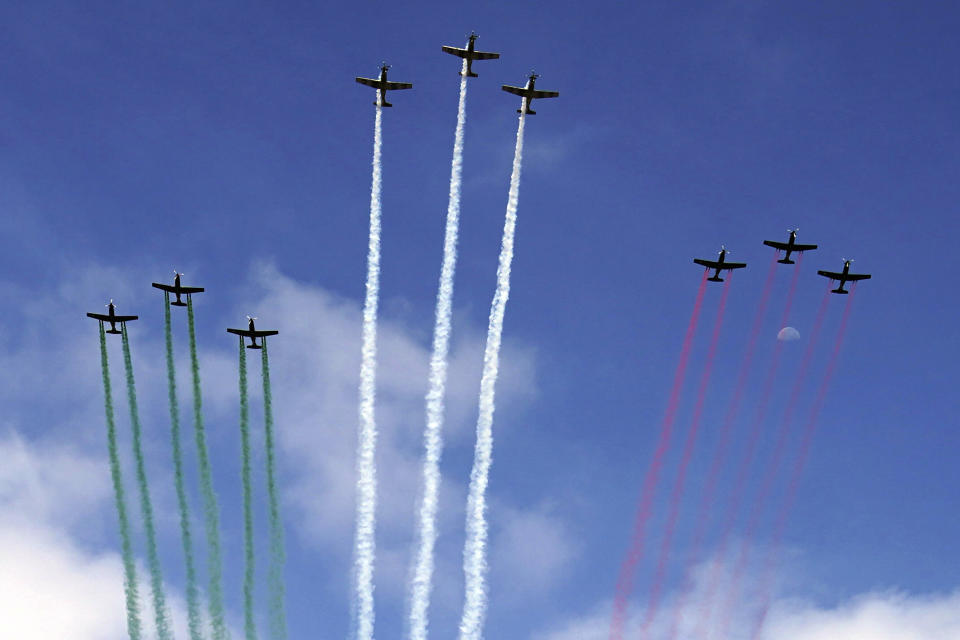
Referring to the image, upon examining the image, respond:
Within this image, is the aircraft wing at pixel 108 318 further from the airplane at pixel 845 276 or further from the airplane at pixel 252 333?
the airplane at pixel 845 276

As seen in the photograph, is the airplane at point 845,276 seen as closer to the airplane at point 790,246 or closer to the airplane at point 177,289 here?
the airplane at point 790,246

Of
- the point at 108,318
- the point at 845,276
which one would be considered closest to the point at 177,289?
the point at 108,318

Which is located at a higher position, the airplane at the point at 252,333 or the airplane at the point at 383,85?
the airplane at the point at 383,85

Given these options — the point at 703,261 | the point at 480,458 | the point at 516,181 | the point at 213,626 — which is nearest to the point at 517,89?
the point at 516,181

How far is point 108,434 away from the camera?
319 feet

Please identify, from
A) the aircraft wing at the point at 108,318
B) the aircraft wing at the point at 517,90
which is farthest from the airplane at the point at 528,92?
the aircraft wing at the point at 108,318

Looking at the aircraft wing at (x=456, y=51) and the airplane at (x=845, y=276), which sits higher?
the aircraft wing at (x=456, y=51)

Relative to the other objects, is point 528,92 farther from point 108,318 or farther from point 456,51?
point 108,318

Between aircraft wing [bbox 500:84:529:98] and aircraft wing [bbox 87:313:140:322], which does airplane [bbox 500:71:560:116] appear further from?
aircraft wing [bbox 87:313:140:322]

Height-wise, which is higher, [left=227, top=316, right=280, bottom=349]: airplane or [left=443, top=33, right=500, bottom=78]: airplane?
[left=443, top=33, right=500, bottom=78]: airplane

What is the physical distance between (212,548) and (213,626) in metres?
6.38

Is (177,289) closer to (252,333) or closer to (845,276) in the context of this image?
(252,333)

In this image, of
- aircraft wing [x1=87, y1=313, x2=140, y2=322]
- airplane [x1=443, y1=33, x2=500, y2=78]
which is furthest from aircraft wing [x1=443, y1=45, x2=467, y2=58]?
aircraft wing [x1=87, y1=313, x2=140, y2=322]

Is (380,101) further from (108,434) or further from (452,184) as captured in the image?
(108,434)
